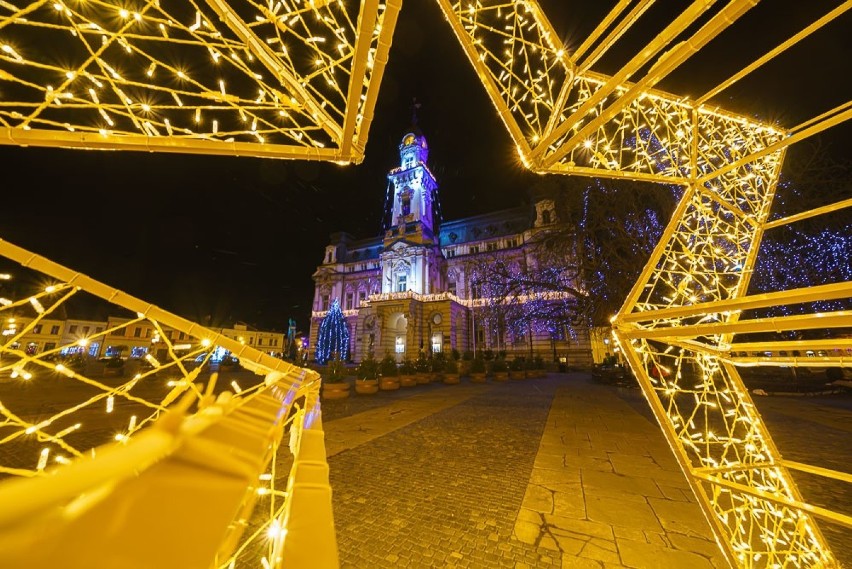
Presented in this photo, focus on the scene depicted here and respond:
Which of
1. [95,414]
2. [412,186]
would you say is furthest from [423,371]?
[412,186]

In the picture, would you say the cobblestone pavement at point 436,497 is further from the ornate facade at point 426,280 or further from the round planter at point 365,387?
the ornate facade at point 426,280

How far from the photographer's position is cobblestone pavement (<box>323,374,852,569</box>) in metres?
3.16

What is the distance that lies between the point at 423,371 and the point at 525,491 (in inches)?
556

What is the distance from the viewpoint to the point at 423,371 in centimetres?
1822

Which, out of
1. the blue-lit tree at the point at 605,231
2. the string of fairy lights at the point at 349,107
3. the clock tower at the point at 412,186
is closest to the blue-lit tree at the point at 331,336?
the clock tower at the point at 412,186

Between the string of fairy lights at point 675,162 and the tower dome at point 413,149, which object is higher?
the tower dome at point 413,149

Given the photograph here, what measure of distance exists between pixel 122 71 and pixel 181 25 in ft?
2.01

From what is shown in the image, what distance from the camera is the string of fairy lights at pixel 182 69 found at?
1965mm

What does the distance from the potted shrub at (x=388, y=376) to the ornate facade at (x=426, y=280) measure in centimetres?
1223

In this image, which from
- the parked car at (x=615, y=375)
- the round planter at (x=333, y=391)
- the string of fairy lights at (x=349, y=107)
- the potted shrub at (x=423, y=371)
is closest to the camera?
the string of fairy lights at (x=349, y=107)

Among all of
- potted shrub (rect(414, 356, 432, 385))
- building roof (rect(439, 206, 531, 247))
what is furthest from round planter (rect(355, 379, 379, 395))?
building roof (rect(439, 206, 531, 247))

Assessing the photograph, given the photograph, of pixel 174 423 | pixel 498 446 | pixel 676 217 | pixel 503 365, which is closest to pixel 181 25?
pixel 174 423

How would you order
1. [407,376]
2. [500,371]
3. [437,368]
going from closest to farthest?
[407,376] → [437,368] → [500,371]

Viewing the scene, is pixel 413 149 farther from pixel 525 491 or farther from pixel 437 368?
pixel 525 491
